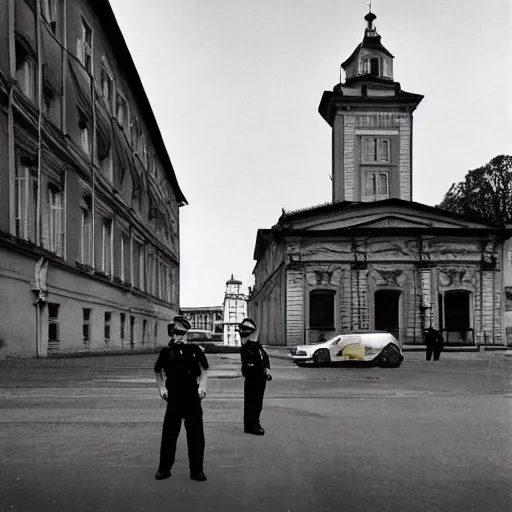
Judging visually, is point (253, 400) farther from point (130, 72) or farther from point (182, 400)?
point (130, 72)

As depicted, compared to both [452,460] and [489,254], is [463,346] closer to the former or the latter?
[489,254]

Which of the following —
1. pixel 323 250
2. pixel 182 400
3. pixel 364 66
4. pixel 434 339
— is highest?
pixel 364 66

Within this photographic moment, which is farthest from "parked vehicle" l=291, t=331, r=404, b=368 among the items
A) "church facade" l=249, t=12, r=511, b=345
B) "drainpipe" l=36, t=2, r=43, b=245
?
"church facade" l=249, t=12, r=511, b=345

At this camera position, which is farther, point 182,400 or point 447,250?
point 447,250

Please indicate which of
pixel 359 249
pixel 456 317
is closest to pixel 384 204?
pixel 359 249

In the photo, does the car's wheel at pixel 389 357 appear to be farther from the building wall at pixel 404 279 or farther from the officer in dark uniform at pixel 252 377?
the officer in dark uniform at pixel 252 377

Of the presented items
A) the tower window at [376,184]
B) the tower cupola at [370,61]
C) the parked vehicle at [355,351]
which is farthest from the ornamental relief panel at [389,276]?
the tower cupola at [370,61]

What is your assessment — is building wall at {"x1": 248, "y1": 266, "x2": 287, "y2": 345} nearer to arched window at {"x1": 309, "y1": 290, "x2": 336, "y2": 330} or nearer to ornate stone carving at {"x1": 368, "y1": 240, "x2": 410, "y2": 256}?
arched window at {"x1": 309, "y1": 290, "x2": 336, "y2": 330}

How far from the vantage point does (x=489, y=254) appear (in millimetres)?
45469

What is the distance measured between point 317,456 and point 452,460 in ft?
4.80

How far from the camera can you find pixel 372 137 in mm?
55438

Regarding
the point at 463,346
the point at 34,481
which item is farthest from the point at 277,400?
the point at 463,346

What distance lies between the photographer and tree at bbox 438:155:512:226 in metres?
59.1

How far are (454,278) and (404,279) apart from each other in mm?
3164
